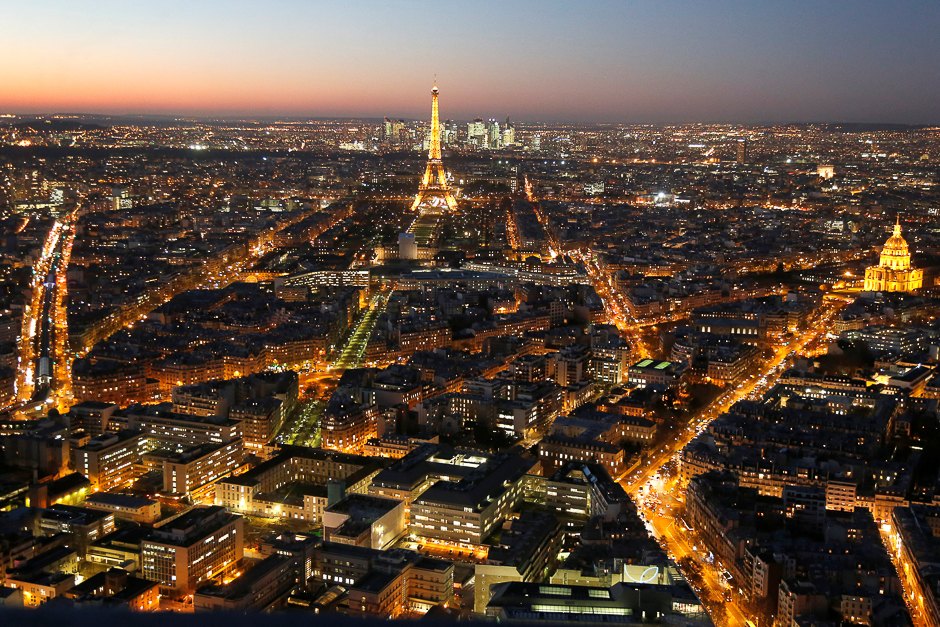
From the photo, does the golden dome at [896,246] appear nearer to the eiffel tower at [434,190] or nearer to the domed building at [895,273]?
the domed building at [895,273]

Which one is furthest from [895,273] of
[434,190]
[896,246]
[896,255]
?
[434,190]

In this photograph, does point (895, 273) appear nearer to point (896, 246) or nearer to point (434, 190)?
point (896, 246)

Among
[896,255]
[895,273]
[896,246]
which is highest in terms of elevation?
[896,246]

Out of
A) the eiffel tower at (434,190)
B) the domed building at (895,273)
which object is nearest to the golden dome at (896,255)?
the domed building at (895,273)

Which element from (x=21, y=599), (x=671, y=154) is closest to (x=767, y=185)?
(x=671, y=154)

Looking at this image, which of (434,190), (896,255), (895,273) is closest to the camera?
(895,273)

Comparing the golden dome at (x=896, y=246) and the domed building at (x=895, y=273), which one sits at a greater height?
the golden dome at (x=896, y=246)

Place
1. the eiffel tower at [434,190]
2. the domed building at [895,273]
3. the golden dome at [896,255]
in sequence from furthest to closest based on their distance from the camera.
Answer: the eiffel tower at [434,190], the golden dome at [896,255], the domed building at [895,273]

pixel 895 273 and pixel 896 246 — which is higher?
pixel 896 246

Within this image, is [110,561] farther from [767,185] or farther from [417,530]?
[767,185]
